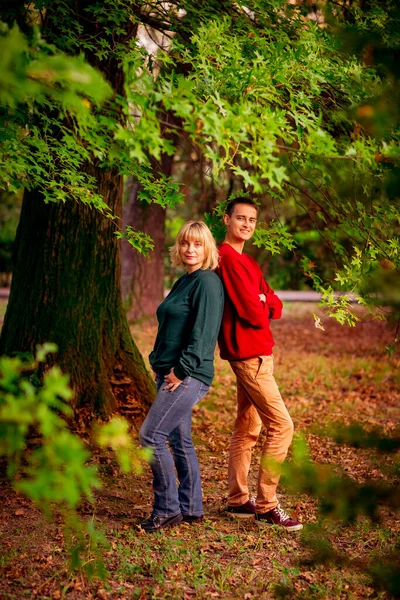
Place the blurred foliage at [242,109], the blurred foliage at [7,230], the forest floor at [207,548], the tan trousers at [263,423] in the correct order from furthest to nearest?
the blurred foliage at [7,230] < the tan trousers at [263,423] < the forest floor at [207,548] < the blurred foliage at [242,109]

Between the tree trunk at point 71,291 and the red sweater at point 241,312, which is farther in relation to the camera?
the tree trunk at point 71,291

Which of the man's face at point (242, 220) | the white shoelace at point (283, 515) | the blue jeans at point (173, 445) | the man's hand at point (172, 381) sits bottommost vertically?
the white shoelace at point (283, 515)

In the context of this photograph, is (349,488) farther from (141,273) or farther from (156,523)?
(141,273)

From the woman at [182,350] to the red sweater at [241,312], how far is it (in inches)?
6.6

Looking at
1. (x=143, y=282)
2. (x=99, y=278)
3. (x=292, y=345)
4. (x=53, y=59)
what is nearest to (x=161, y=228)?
(x=143, y=282)

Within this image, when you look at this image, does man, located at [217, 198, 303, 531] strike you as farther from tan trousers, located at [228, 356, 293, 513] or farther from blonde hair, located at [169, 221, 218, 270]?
blonde hair, located at [169, 221, 218, 270]

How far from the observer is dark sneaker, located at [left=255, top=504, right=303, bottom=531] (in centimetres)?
458

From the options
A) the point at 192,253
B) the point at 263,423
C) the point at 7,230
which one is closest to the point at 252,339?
the point at 263,423

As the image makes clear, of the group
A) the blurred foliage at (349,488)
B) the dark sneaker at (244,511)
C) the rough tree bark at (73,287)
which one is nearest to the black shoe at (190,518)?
the dark sneaker at (244,511)

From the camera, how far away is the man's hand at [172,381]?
13.7ft

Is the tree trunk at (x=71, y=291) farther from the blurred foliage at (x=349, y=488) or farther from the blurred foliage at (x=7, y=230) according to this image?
the blurred foliage at (x=7, y=230)

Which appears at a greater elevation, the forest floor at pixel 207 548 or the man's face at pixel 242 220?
the man's face at pixel 242 220

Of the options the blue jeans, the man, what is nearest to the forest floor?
the blue jeans

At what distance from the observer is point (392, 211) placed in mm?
4445
